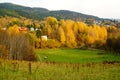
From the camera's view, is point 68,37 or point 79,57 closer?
point 79,57

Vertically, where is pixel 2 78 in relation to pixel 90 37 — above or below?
above

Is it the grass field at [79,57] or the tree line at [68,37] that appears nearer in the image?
the grass field at [79,57]

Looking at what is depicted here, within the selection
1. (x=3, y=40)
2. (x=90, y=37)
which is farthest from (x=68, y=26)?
(x=3, y=40)

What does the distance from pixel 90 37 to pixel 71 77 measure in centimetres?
8506

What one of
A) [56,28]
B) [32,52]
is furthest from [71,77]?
[56,28]

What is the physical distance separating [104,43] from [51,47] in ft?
55.8

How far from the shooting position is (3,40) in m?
58.7

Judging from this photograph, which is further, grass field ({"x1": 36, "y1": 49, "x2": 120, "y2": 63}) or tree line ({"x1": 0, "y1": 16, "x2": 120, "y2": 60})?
tree line ({"x1": 0, "y1": 16, "x2": 120, "y2": 60})

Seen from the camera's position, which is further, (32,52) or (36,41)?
(36,41)

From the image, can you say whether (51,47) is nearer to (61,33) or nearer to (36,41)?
(36,41)

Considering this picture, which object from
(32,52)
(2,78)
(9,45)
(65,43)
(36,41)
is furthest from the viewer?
(65,43)

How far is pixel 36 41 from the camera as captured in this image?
8794cm

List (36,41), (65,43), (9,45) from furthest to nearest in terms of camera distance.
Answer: (65,43) → (36,41) → (9,45)

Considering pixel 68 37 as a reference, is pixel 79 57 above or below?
below
